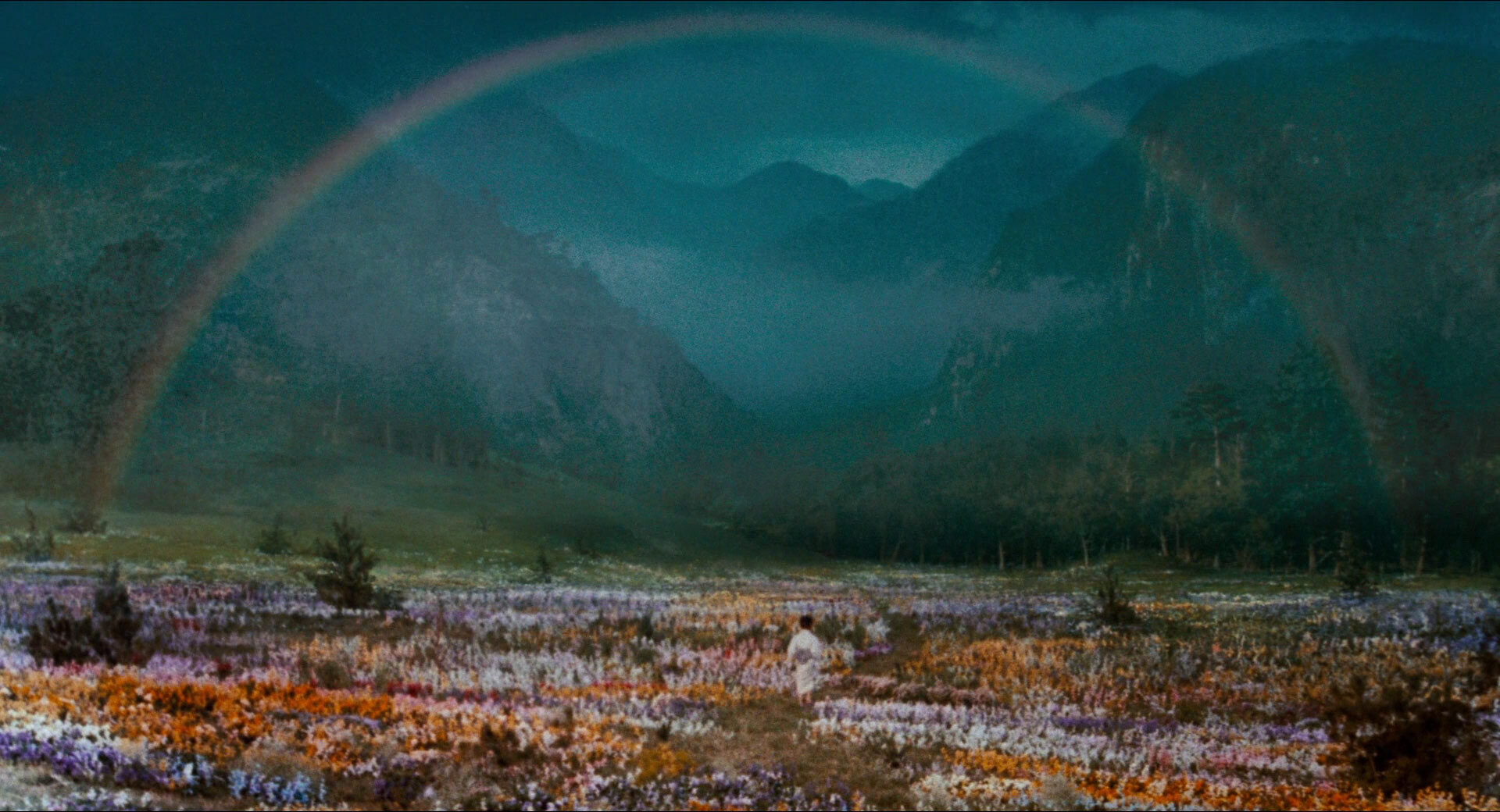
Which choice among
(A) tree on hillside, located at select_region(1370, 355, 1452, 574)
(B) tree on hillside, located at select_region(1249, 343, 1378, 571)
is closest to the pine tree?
(B) tree on hillside, located at select_region(1249, 343, 1378, 571)

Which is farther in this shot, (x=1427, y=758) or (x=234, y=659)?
(x=234, y=659)

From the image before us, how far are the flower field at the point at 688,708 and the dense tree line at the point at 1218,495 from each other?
2995cm

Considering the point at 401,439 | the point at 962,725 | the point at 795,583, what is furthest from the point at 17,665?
the point at 401,439

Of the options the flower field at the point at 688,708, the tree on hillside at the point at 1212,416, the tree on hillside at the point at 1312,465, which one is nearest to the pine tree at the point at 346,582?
the flower field at the point at 688,708

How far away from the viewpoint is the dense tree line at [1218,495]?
313 feet

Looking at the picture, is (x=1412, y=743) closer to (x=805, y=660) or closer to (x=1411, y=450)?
(x=805, y=660)

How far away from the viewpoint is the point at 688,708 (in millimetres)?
17031

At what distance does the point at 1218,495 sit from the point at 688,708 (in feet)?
322

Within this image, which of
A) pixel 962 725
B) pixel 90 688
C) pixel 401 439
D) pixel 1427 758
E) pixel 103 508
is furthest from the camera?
pixel 401 439

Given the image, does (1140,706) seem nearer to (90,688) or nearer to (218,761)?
(218,761)

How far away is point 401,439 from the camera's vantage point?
183000 millimetres

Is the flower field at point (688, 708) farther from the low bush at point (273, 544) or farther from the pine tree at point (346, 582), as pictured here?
the low bush at point (273, 544)

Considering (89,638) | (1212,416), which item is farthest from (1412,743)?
(1212,416)

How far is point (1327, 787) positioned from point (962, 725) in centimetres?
516
